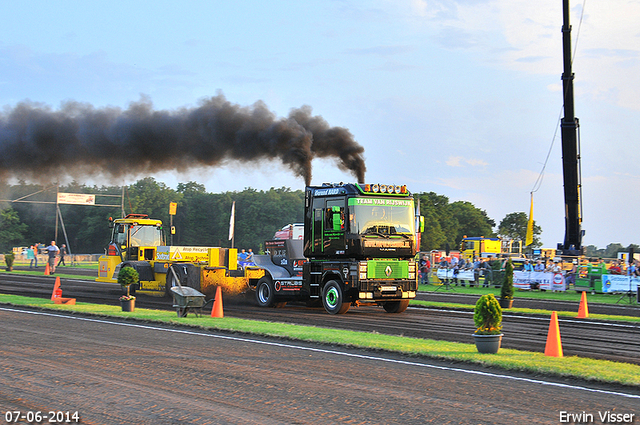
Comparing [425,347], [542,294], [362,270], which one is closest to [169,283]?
[362,270]

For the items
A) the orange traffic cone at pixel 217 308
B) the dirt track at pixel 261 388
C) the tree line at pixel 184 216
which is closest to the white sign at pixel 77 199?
the tree line at pixel 184 216

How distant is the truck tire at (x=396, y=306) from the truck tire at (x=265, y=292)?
3.70 metres

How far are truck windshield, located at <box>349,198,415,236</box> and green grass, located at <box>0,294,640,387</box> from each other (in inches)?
152

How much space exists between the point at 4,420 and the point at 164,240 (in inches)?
853

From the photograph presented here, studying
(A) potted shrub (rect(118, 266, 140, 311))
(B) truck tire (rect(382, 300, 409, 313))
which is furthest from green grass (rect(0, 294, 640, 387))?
(B) truck tire (rect(382, 300, 409, 313))

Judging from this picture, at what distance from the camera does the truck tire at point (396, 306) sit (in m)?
19.7

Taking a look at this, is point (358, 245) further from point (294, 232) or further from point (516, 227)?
point (516, 227)

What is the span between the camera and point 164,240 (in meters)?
28.0

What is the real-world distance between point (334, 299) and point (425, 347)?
23.1 ft

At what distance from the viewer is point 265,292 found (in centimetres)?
2098

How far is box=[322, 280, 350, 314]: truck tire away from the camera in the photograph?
1848 centimetres

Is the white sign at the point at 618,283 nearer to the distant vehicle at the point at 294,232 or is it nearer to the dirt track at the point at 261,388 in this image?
the distant vehicle at the point at 294,232

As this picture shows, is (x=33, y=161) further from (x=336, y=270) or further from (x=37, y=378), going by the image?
(x=37, y=378)

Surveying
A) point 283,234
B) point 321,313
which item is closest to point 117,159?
point 283,234
